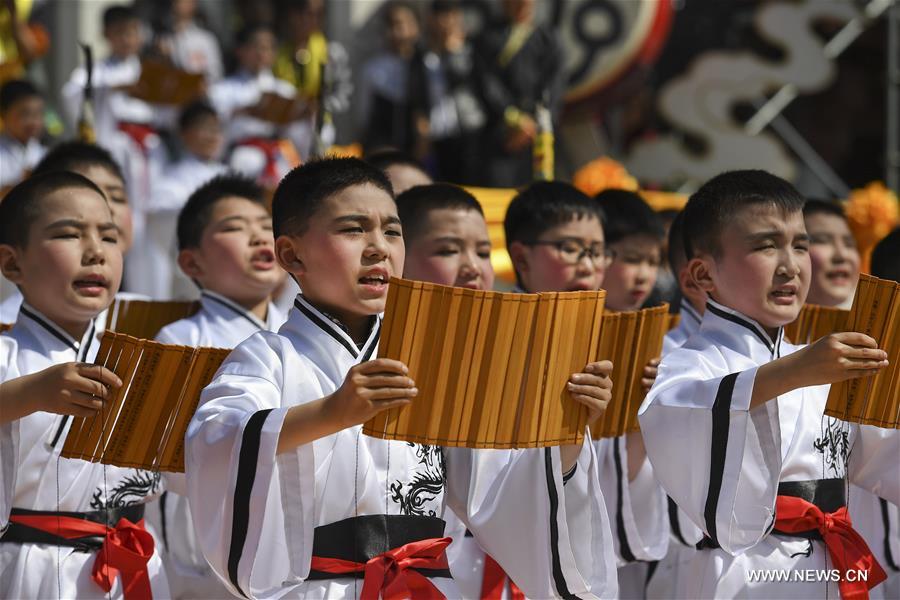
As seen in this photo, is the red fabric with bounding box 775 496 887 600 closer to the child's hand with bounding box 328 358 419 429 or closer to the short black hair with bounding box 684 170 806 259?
the short black hair with bounding box 684 170 806 259

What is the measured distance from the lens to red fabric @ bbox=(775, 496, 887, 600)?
412 centimetres

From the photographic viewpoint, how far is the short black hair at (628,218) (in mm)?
5961

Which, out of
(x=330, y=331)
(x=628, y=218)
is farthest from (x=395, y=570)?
(x=628, y=218)

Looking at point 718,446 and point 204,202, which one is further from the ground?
point 204,202

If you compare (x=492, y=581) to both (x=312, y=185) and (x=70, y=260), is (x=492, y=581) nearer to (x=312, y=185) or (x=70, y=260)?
(x=312, y=185)

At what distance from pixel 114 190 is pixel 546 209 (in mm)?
1911

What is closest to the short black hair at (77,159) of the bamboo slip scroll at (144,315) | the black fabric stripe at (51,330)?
the bamboo slip scroll at (144,315)

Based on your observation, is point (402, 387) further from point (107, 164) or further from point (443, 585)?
point (107, 164)

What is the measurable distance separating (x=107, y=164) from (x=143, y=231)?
13.7 feet

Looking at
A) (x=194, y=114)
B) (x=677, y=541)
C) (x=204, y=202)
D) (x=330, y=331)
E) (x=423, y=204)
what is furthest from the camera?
(x=194, y=114)

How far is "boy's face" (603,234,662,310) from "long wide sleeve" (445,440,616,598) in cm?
209

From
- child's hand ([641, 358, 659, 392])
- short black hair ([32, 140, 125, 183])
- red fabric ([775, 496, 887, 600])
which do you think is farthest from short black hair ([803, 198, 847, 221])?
short black hair ([32, 140, 125, 183])

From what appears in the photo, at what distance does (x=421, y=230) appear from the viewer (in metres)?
5.10

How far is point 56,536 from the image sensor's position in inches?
162
